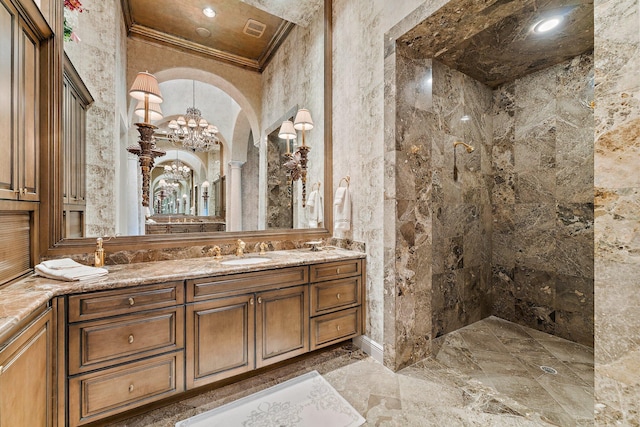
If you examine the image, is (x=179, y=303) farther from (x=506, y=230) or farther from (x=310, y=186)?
(x=506, y=230)

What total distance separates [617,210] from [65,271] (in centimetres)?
274

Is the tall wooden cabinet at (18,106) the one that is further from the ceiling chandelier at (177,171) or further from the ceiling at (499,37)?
the ceiling at (499,37)

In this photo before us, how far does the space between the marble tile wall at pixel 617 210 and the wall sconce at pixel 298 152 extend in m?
2.14

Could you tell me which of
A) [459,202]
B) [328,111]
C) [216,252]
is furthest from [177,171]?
[459,202]

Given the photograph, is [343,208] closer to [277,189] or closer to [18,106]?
[277,189]

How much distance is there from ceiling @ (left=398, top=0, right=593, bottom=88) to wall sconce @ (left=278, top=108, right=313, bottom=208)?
111 cm

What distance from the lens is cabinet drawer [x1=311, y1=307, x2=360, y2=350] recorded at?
2.22 metres

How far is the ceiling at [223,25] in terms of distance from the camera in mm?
2131

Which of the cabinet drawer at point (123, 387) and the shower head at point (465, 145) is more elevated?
the shower head at point (465, 145)

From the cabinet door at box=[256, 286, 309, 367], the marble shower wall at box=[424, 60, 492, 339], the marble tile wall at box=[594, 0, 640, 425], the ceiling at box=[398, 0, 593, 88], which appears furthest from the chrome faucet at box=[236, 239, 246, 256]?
the marble tile wall at box=[594, 0, 640, 425]

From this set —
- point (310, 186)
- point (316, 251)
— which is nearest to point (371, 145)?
point (310, 186)

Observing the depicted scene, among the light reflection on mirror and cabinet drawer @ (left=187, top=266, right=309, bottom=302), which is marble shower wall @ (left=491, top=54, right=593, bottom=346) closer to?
the light reflection on mirror

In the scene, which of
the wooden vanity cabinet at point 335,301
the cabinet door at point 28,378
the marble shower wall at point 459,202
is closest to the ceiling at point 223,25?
the marble shower wall at point 459,202

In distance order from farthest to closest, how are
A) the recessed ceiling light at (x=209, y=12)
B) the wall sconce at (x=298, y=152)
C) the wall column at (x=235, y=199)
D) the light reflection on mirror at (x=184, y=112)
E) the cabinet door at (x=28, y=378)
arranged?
the wall sconce at (x=298, y=152), the wall column at (x=235, y=199), the recessed ceiling light at (x=209, y=12), the light reflection on mirror at (x=184, y=112), the cabinet door at (x=28, y=378)
